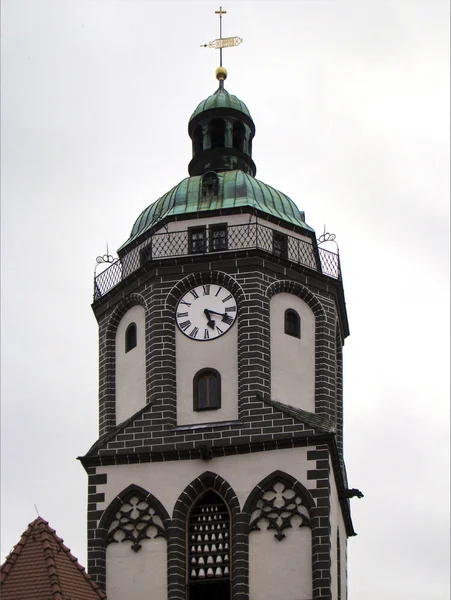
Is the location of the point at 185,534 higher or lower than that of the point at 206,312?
lower

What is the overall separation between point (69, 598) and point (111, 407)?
23.9 ft

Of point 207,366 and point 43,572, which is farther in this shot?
point 207,366

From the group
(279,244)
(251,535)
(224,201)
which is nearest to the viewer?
(251,535)

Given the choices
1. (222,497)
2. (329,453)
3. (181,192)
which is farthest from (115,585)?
(181,192)

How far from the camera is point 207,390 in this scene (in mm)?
43125

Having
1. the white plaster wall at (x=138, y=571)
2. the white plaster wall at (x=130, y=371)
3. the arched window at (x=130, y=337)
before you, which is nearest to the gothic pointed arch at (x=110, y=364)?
the white plaster wall at (x=130, y=371)

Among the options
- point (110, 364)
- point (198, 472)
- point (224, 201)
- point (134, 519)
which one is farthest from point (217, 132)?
point (134, 519)

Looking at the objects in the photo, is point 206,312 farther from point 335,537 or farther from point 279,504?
point 335,537

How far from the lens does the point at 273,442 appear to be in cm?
4156

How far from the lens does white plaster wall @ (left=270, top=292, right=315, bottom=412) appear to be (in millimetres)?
43156

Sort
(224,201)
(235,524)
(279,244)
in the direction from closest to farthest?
(235,524), (279,244), (224,201)

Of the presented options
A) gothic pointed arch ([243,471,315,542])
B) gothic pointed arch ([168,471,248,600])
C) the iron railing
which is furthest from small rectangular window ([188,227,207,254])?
gothic pointed arch ([243,471,315,542])

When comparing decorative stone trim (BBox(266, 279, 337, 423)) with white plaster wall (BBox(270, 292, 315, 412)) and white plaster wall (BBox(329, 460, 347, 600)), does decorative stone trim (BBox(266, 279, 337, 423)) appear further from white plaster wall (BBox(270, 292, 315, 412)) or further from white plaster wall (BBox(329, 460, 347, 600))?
white plaster wall (BBox(329, 460, 347, 600))

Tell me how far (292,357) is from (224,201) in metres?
4.69
